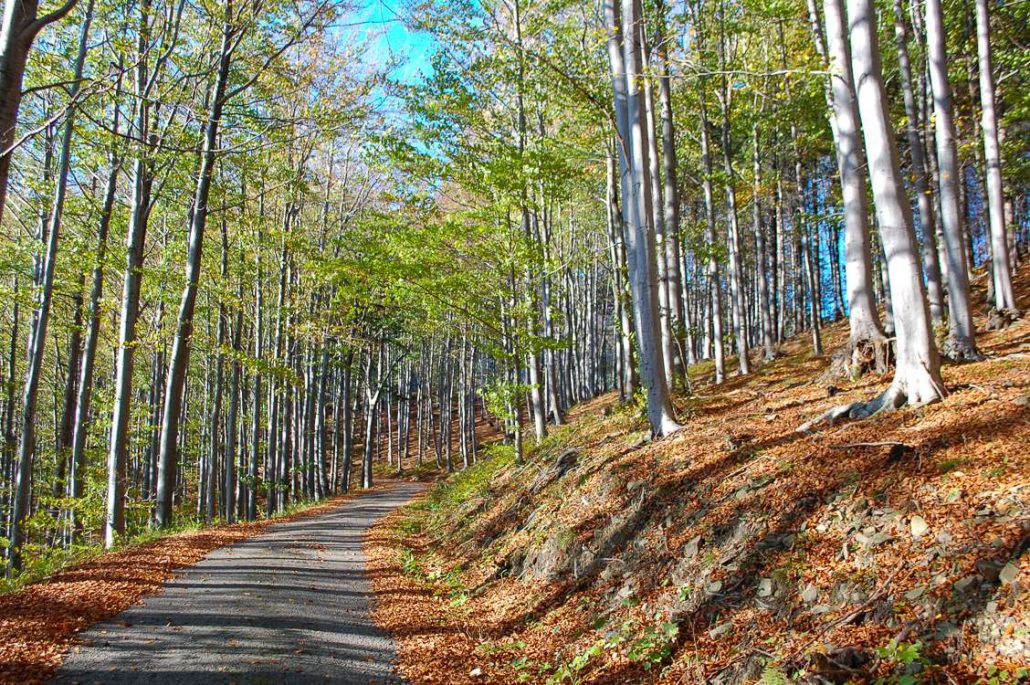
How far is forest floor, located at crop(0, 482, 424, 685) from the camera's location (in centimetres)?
458

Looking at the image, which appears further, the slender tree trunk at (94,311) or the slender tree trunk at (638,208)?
the slender tree trunk at (94,311)

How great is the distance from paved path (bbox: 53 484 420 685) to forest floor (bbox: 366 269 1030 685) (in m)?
0.43

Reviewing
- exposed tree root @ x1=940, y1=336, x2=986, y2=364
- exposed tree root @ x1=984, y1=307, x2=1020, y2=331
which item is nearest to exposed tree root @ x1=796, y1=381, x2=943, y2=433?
exposed tree root @ x1=940, y1=336, x2=986, y2=364

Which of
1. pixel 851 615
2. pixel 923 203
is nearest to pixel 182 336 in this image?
pixel 851 615

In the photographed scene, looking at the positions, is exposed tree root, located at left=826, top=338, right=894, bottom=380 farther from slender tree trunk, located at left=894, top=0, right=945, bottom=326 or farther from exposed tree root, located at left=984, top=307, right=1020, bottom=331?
exposed tree root, located at left=984, top=307, right=1020, bottom=331

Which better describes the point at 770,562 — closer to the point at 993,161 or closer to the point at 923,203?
the point at 923,203

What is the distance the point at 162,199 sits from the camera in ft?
48.8

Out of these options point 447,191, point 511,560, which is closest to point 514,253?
point 447,191

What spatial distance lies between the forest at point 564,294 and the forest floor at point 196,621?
0.11m

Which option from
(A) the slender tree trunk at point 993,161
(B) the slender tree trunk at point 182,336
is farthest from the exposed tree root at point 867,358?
(B) the slender tree trunk at point 182,336

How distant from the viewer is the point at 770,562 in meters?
4.66

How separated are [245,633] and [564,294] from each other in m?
16.1

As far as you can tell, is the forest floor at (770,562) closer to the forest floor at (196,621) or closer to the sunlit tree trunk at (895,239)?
the sunlit tree trunk at (895,239)

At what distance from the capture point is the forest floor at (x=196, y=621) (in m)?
4.58
